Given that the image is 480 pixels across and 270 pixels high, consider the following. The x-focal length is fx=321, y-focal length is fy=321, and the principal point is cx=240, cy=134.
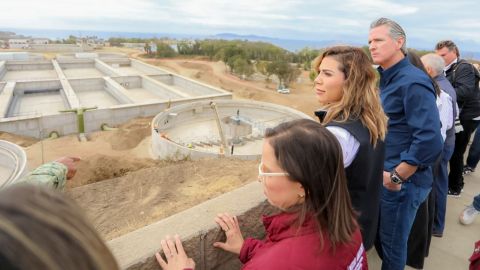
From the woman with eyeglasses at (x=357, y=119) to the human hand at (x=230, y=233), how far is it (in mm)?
662

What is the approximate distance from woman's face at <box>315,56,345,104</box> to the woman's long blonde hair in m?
0.02

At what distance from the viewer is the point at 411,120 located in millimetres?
2295

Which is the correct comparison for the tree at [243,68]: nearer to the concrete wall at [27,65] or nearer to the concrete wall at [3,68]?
the concrete wall at [27,65]

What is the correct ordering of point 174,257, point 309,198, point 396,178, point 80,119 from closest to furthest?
point 309,198 < point 174,257 < point 396,178 < point 80,119

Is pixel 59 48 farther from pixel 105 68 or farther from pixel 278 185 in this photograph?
pixel 278 185

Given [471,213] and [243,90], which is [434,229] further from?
[243,90]

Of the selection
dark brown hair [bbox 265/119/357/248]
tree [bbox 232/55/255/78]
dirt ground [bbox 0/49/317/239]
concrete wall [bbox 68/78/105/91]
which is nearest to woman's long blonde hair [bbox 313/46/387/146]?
dark brown hair [bbox 265/119/357/248]

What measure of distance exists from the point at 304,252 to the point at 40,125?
19.5m

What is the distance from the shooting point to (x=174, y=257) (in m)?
1.58

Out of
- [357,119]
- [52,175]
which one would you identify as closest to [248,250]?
[357,119]

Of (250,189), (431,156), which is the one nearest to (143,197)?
(250,189)

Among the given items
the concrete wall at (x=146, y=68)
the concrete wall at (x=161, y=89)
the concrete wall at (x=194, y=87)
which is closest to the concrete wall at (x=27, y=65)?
the concrete wall at (x=146, y=68)

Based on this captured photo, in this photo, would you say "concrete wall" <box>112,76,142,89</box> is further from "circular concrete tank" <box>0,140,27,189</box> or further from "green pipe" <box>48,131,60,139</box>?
"circular concrete tank" <box>0,140,27,189</box>

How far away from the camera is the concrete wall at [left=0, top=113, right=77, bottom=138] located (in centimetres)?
1645
